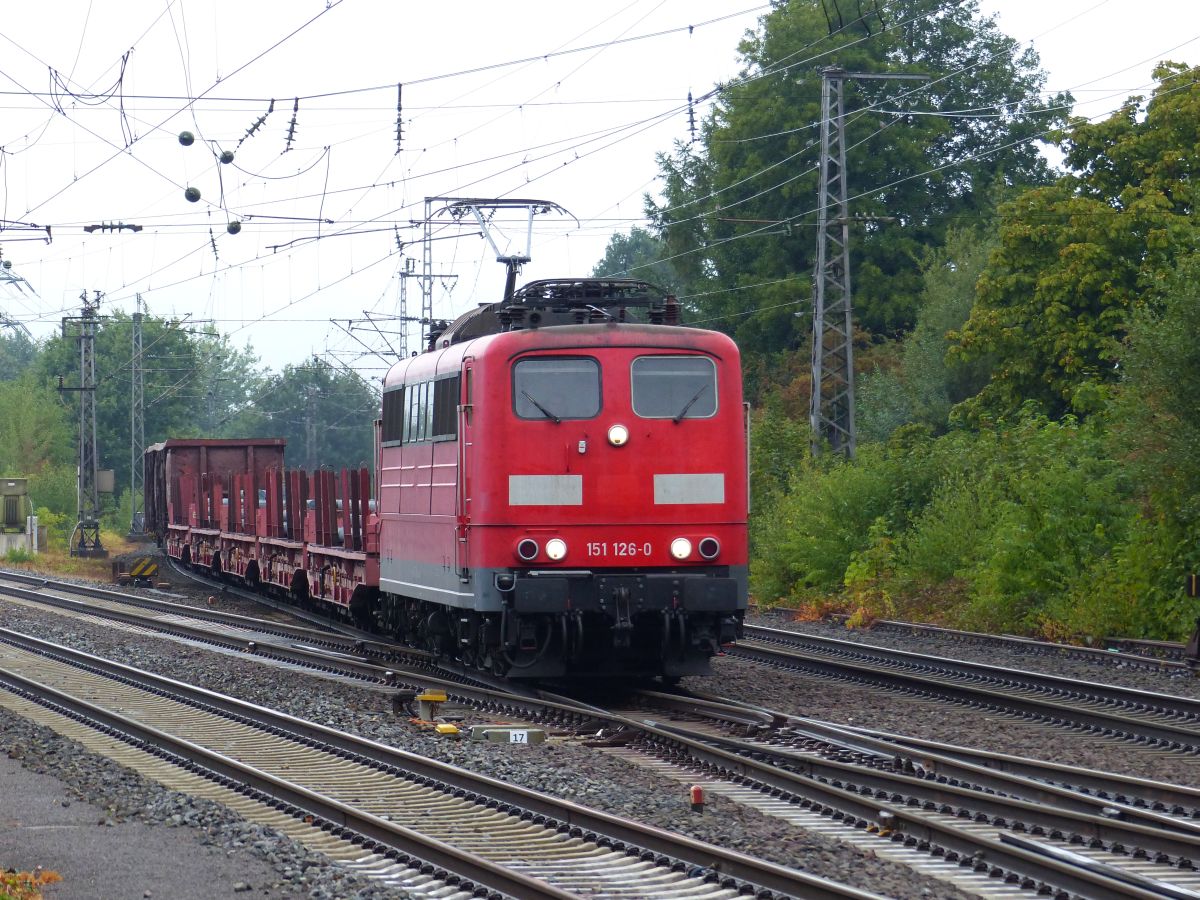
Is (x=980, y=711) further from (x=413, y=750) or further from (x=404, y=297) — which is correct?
(x=404, y=297)

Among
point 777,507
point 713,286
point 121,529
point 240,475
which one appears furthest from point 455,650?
point 121,529

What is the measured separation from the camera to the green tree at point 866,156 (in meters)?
49.1

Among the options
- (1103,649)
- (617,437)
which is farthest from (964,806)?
(1103,649)

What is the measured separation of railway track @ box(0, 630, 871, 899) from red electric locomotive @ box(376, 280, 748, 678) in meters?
2.30

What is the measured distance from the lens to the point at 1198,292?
1823cm

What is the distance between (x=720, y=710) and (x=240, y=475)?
2005 centimetres

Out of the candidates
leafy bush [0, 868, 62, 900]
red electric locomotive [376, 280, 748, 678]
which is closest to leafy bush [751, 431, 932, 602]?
red electric locomotive [376, 280, 748, 678]

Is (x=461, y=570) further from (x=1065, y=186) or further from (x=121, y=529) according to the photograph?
(x=121, y=529)

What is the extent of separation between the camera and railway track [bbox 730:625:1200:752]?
12688mm

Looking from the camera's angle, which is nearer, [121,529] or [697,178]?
[697,178]

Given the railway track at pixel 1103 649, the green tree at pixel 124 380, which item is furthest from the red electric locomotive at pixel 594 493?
the green tree at pixel 124 380

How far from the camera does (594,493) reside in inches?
570

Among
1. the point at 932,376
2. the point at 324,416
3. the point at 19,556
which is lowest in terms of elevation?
the point at 19,556

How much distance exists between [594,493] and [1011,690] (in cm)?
450
